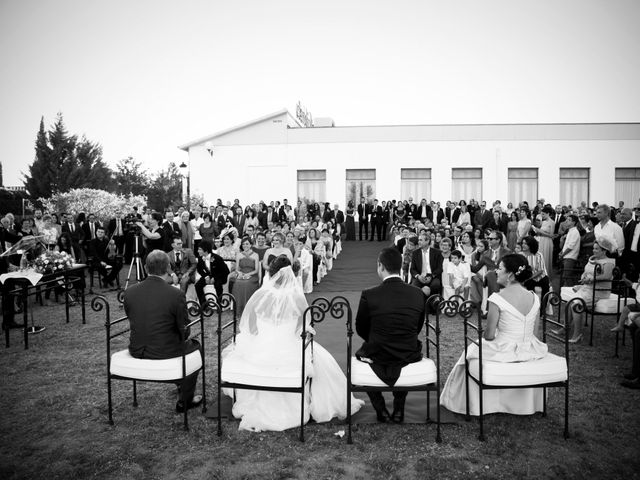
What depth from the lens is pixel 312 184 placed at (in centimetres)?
2278

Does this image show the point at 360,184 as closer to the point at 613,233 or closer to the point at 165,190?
the point at 613,233

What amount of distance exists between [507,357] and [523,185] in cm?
1997

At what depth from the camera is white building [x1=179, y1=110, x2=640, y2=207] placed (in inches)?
824

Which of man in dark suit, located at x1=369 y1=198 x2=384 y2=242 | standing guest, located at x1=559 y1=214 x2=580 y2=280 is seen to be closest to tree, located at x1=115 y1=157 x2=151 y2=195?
man in dark suit, located at x1=369 y1=198 x2=384 y2=242

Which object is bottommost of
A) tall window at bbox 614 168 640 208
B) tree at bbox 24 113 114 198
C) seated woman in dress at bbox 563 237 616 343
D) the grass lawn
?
the grass lawn

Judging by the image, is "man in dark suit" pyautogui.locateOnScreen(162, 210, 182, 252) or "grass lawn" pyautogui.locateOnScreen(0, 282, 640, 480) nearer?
"grass lawn" pyautogui.locateOnScreen(0, 282, 640, 480)

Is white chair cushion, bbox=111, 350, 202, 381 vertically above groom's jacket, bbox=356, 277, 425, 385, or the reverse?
groom's jacket, bbox=356, 277, 425, 385

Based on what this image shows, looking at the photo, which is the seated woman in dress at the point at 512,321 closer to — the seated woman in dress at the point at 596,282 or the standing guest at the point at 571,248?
the seated woman in dress at the point at 596,282

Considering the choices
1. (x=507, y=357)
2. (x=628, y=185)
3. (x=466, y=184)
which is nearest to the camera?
(x=507, y=357)

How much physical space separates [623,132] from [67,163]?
3825cm

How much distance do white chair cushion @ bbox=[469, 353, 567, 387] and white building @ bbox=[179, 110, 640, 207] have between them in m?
18.9

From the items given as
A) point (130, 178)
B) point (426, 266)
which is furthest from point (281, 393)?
point (130, 178)

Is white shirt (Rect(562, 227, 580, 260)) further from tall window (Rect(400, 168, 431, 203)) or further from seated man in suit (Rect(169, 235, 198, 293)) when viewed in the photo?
tall window (Rect(400, 168, 431, 203))

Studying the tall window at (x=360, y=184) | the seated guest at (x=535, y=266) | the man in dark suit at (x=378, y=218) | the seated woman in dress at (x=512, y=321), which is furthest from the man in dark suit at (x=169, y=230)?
the tall window at (x=360, y=184)
